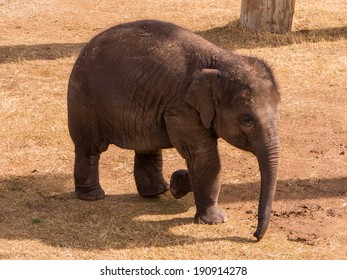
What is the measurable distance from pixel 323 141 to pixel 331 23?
537cm

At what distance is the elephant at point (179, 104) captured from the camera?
21.9ft

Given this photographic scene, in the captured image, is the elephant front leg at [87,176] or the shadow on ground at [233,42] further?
the shadow on ground at [233,42]

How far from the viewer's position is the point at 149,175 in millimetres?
7949

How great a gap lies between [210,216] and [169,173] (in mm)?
1492

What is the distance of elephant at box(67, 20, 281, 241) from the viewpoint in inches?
263

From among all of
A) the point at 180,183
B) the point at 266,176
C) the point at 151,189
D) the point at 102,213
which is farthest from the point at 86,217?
the point at 266,176

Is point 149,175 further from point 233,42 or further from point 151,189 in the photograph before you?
point 233,42

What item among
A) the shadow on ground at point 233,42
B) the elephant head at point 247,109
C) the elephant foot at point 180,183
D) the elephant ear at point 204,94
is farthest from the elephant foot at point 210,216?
the shadow on ground at point 233,42

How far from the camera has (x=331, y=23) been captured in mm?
14305

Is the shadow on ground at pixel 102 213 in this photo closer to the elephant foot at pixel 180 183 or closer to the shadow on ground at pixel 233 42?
the elephant foot at pixel 180 183

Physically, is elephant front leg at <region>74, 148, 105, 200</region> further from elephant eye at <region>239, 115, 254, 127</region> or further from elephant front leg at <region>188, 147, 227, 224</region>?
elephant eye at <region>239, 115, 254, 127</region>

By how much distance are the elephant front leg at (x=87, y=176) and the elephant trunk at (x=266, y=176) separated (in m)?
1.86

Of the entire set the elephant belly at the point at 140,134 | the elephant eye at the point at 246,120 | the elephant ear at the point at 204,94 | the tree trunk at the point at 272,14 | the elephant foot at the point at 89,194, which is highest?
the elephant ear at the point at 204,94

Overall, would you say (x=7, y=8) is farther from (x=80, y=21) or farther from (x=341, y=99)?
(x=341, y=99)
